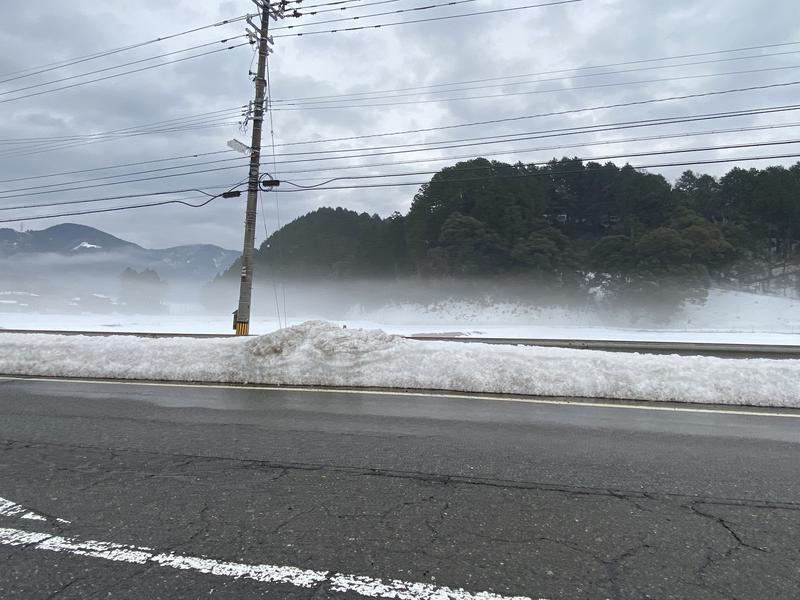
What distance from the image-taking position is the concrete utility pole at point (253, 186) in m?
16.0

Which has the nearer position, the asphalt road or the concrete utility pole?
the asphalt road

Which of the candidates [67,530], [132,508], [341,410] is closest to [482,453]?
[341,410]

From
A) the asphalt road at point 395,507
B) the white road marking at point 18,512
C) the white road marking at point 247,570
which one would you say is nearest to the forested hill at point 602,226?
the asphalt road at point 395,507

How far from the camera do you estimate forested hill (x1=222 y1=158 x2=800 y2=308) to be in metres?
51.3

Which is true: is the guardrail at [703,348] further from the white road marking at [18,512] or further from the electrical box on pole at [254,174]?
the white road marking at [18,512]

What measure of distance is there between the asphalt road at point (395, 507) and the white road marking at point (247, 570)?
1cm

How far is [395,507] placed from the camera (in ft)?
11.4

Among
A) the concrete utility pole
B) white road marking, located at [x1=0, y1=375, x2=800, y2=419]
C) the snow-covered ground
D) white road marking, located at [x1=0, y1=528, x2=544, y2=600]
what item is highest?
the concrete utility pole

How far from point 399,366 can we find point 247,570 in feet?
Result: 21.6

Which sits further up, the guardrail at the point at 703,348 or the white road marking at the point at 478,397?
the guardrail at the point at 703,348

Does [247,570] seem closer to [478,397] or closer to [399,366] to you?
[478,397]

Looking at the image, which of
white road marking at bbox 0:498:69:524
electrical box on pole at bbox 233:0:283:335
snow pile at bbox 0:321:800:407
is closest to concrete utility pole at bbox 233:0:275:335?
electrical box on pole at bbox 233:0:283:335

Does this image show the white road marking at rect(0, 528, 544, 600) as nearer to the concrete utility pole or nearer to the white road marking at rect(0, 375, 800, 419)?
the white road marking at rect(0, 375, 800, 419)

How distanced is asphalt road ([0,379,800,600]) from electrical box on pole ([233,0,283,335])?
983cm
